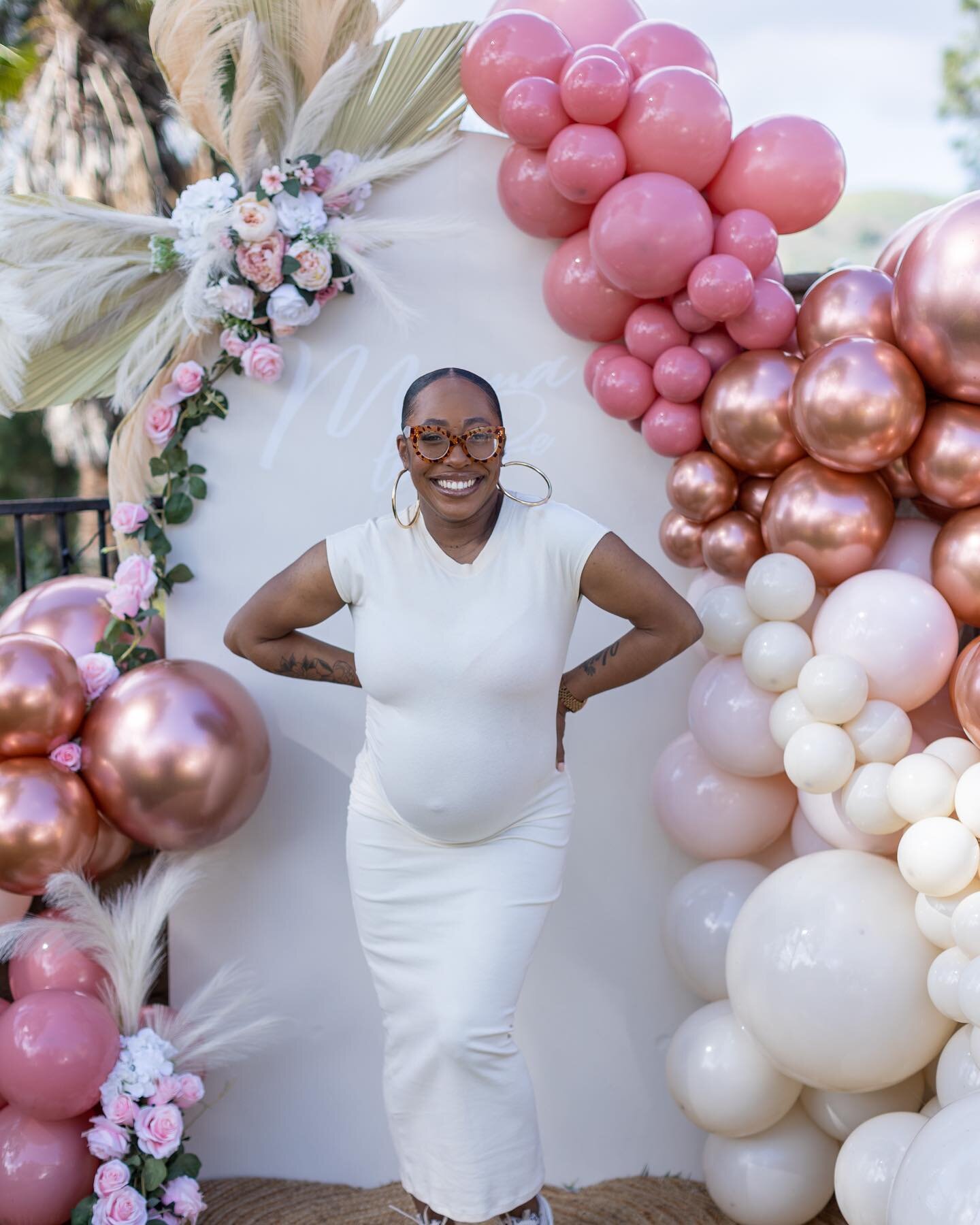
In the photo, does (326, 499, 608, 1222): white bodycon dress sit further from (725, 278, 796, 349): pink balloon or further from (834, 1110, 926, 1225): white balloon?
(725, 278, 796, 349): pink balloon

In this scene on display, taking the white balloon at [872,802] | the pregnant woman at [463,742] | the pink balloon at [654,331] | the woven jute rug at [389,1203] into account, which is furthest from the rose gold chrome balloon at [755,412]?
the woven jute rug at [389,1203]

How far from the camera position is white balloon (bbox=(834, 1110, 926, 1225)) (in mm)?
2111

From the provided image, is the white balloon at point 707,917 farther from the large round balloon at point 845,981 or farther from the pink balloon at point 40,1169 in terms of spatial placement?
the pink balloon at point 40,1169

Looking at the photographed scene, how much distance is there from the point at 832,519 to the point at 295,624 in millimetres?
1071

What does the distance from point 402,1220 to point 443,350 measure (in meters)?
2.01

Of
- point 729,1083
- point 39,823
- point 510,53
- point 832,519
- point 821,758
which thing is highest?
point 510,53

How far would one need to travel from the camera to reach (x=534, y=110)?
2.53 m

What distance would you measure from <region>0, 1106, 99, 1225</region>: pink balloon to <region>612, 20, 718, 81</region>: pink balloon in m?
2.49

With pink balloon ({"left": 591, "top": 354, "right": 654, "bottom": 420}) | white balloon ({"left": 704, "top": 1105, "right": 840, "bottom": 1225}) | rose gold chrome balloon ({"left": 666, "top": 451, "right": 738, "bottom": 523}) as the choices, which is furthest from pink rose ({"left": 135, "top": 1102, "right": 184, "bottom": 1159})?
pink balloon ({"left": 591, "top": 354, "right": 654, "bottom": 420})

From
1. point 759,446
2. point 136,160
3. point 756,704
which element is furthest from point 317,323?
point 136,160

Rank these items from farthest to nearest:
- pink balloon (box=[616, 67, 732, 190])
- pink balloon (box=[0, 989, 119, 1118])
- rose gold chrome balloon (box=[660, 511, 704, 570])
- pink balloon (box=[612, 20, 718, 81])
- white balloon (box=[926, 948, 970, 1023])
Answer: rose gold chrome balloon (box=[660, 511, 704, 570]), pink balloon (box=[612, 20, 718, 81]), pink balloon (box=[616, 67, 732, 190]), pink balloon (box=[0, 989, 119, 1118]), white balloon (box=[926, 948, 970, 1023])

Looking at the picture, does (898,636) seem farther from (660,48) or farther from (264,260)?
(264,260)

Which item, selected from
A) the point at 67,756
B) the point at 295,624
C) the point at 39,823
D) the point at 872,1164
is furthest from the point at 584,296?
the point at 872,1164

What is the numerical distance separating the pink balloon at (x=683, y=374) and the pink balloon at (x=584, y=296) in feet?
0.52
